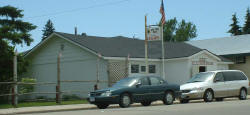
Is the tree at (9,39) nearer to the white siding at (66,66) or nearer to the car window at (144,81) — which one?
the white siding at (66,66)

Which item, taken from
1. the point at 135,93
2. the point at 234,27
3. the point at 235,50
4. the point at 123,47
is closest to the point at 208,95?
the point at 135,93

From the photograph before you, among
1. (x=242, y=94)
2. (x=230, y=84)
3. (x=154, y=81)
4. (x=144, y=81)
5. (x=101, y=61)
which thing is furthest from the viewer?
(x=101, y=61)

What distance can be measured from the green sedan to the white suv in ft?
4.15

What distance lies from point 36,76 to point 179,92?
14752 millimetres

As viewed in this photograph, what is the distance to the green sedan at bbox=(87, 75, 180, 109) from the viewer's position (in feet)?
62.7

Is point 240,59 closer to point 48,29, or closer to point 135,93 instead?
point 135,93

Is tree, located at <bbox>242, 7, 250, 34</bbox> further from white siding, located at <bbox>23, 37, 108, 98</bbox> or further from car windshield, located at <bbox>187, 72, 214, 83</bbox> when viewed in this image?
Result: car windshield, located at <bbox>187, 72, 214, 83</bbox>

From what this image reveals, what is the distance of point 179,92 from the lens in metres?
21.6

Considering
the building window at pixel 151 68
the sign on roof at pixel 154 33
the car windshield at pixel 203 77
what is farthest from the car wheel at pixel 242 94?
the building window at pixel 151 68

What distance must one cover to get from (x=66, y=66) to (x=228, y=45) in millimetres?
15715

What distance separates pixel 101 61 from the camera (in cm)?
2867

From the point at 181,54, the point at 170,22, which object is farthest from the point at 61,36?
the point at 170,22

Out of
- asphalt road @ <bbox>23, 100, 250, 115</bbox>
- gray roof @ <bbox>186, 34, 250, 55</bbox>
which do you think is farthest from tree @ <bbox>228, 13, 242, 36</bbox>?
asphalt road @ <bbox>23, 100, 250, 115</bbox>

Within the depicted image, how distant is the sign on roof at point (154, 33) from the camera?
2530cm
